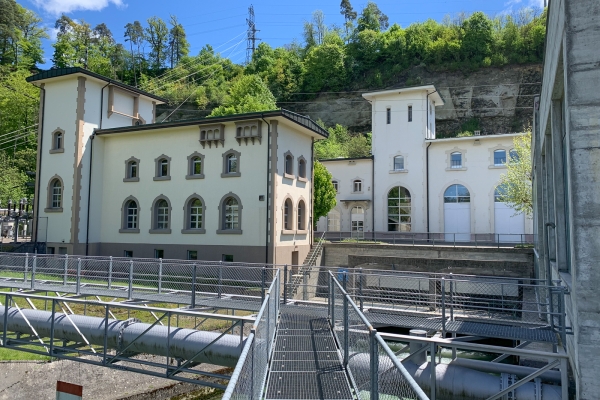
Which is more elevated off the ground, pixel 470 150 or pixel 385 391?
pixel 470 150

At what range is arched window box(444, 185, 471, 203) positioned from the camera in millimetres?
35750

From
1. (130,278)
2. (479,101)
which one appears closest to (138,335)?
(130,278)

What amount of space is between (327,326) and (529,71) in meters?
71.2

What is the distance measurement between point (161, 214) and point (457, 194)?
73.9 ft

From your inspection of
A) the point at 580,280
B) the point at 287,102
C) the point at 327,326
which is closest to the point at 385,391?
the point at 580,280

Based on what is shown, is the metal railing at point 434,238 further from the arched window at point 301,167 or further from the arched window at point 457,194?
the arched window at point 301,167

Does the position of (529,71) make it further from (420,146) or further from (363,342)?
(363,342)

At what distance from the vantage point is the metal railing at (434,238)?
3266 centimetres

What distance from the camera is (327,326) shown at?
33.1 feet

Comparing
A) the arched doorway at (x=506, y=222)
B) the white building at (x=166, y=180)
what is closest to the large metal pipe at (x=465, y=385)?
the white building at (x=166, y=180)

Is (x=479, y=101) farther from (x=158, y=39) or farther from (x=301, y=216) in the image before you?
(x=158, y=39)

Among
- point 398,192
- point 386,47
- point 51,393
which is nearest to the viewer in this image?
point 51,393

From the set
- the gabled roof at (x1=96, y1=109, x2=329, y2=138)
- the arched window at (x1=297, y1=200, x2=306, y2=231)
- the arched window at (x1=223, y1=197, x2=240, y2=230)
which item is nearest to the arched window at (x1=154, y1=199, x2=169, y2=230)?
the arched window at (x1=223, y1=197, x2=240, y2=230)

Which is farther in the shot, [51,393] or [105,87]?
[105,87]
